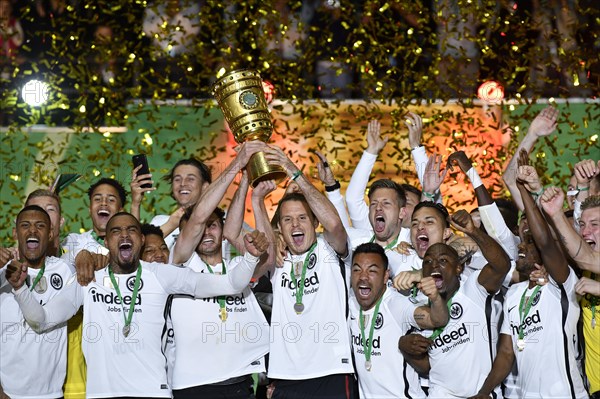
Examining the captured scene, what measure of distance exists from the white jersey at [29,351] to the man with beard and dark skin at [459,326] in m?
2.14

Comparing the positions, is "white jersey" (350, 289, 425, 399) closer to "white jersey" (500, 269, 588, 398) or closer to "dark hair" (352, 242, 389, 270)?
"dark hair" (352, 242, 389, 270)

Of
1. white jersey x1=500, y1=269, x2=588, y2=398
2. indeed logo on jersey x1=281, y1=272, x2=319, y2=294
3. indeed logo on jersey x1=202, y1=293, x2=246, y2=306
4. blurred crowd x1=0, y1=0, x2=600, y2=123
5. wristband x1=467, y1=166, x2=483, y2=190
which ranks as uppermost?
blurred crowd x1=0, y1=0, x2=600, y2=123

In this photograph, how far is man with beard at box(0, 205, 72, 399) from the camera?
244 inches

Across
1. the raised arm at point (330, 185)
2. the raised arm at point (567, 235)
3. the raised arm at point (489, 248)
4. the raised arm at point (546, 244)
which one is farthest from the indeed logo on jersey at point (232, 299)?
the raised arm at point (567, 235)

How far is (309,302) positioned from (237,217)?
2.28ft

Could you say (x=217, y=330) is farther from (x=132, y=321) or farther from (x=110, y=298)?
(x=110, y=298)

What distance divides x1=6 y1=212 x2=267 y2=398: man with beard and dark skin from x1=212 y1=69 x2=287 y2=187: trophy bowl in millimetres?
514

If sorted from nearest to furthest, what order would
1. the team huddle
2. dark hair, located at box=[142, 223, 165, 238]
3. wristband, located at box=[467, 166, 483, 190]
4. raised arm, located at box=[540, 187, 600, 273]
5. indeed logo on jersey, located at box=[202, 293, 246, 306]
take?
raised arm, located at box=[540, 187, 600, 273], the team huddle, indeed logo on jersey, located at box=[202, 293, 246, 306], wristband, located at box=[467, 166, 483, 190], dark hair, located at box=[142, 223, 165, 238]

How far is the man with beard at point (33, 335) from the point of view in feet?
20.3

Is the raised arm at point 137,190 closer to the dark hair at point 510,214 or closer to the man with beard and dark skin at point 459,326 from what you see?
the man with beard and dark skin at point 459,326

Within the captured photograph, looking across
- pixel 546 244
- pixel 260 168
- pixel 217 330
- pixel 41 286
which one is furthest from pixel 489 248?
pixel 41 286

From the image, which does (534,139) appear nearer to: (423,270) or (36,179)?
(423,270)

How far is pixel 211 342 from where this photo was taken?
20.0 feet

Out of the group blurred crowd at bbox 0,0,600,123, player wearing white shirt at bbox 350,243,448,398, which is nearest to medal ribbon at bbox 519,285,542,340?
player wearing white shirt at bbox 350,243,448,398
